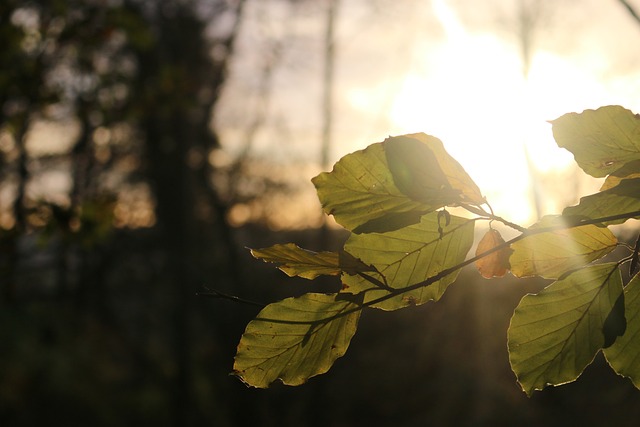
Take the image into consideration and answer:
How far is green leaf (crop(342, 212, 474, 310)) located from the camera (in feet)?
1.17

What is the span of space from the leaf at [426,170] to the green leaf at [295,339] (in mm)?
65

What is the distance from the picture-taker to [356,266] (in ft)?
1.13

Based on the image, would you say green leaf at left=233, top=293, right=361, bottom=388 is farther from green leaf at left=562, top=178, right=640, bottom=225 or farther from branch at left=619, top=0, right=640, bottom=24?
branch at left=619, top=0, right=640, bottom=24

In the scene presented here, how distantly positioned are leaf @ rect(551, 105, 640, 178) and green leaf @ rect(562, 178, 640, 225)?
0.02 m

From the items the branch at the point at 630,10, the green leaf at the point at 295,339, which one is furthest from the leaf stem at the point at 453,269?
the branch at the point at 630,10

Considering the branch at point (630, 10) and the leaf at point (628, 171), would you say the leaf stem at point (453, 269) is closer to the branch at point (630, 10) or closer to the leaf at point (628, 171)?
the leaf at point (628, 171)

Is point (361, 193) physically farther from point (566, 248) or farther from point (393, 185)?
point (566, 248)

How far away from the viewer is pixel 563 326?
14.4 inches

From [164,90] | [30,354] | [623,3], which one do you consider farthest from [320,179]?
[30,354]

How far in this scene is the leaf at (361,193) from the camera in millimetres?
349

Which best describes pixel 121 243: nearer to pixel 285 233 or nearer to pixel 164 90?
pixel 285 233

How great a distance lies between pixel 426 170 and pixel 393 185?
0.02 metres

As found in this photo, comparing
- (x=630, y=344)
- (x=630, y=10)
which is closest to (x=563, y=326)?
(x=630, y=344)

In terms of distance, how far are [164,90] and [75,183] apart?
4.56 metres
